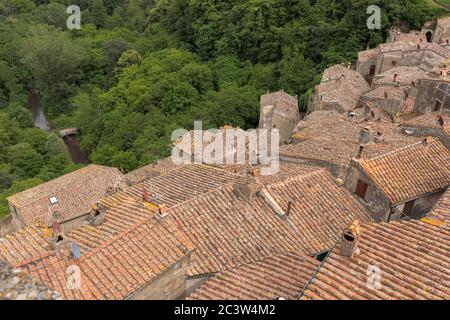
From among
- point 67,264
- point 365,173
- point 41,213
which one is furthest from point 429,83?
point 41,213

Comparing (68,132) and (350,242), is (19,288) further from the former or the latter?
(68,132)

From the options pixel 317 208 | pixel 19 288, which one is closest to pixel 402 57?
pixel 317 208

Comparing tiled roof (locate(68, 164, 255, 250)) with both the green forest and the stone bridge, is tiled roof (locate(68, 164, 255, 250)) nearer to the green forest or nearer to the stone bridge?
the green forest

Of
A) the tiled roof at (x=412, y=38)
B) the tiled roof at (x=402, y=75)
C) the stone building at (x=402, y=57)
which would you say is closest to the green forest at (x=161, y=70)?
the tiled roof at (x=412, y=38)

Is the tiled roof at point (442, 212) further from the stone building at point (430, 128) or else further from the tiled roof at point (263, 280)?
the stone building at point (430, 128)

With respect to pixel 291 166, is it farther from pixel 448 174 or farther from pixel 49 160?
pixel 49 160

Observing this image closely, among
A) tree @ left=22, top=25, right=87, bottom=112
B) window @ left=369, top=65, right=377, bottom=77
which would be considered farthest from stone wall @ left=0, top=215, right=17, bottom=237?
window @ left=369, top=65, right=377, bottom=77
